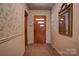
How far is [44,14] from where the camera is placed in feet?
20.3

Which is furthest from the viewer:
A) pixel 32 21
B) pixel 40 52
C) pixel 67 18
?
pixel 32 21

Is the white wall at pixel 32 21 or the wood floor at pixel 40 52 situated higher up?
the white wall at pixel 32 21

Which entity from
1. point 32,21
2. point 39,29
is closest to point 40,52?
point 39,29

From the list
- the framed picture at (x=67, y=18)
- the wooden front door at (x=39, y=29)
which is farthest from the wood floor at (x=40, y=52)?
the wooden front door at (x=39, y=29)

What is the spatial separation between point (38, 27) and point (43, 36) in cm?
53

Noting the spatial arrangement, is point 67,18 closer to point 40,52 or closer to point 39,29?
point 40,52

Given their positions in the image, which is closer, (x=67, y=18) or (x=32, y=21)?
(x=67, y=18)

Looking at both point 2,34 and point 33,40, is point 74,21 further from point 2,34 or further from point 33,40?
point 33,40

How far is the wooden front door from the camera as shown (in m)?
6.10

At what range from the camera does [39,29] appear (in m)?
6.18

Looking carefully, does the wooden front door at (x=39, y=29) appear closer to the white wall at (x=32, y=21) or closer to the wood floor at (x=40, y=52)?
the white wall at (x=32, y=21)

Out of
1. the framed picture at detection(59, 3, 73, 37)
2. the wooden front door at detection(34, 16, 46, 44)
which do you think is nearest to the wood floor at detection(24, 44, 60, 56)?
the framed picture at detection(59, 3, 73, 37)

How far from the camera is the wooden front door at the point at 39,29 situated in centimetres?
610

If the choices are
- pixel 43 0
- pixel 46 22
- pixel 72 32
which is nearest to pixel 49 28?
pixel 46 22
